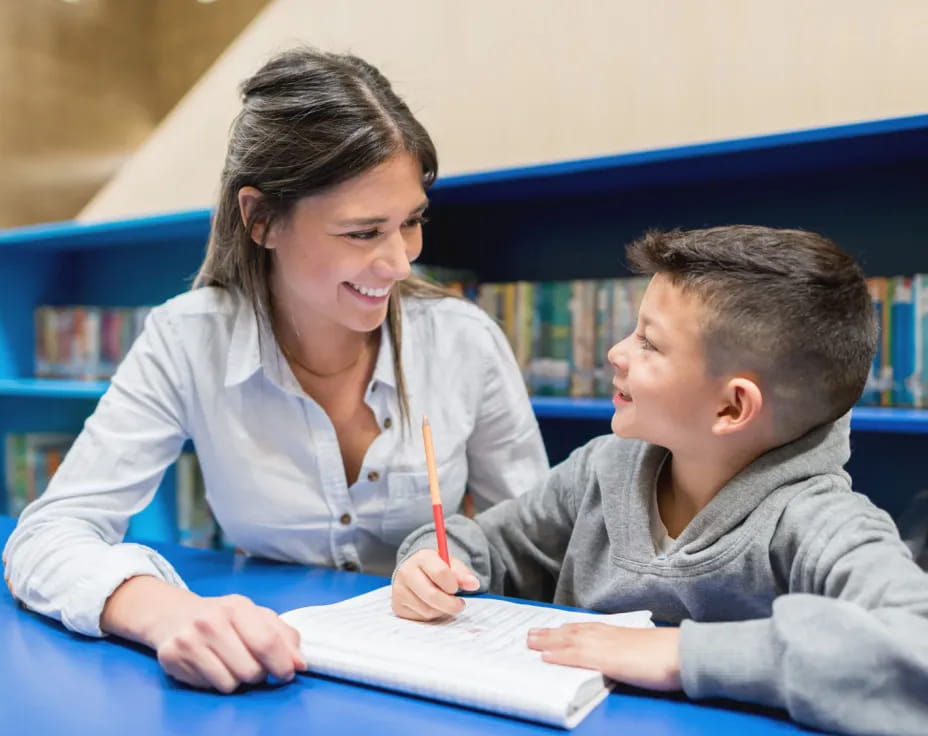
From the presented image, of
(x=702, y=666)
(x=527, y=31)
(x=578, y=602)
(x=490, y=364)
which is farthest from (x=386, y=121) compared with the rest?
(x=527, y=31)

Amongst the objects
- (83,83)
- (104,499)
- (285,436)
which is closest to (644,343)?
(285,436)

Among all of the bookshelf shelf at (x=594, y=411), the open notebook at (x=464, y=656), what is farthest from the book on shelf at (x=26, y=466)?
the open notebook at (x=464, y=656)

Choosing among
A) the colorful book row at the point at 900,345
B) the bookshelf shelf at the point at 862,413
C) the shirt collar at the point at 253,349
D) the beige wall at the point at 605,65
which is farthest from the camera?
the beige wall at the point at 605,65

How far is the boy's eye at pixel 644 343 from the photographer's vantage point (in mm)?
922

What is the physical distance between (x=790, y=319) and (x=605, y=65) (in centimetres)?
166

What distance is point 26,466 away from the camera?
9.82ft

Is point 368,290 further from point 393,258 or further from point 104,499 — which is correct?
point 104,499

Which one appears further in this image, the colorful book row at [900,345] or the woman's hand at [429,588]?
the colorful book row at [900,345]

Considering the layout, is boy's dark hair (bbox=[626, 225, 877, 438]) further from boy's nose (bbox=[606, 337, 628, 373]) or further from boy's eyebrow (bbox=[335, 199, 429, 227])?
boy's eyebrow (bbox=[335, 199, 429, 227])

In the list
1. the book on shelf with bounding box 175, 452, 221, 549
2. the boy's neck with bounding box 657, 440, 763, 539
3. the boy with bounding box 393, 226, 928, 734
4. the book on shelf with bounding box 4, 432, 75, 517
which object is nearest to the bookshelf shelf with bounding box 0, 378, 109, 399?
the book on shelf with bounding box 4, 432, 75, 517

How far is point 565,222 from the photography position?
90.7 inches

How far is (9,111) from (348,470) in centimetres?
271

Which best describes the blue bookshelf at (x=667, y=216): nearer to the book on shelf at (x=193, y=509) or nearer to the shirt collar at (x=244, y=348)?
the book on shelf at (x=193, y=509)

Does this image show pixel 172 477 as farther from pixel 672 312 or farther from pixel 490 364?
pixel 672 312
